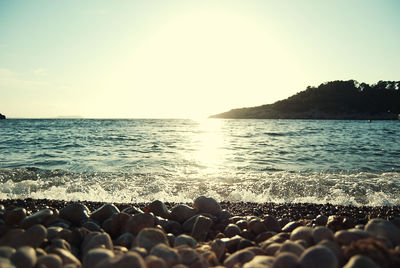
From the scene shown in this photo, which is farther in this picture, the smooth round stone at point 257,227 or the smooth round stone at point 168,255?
the smooth round stone at point 257,227

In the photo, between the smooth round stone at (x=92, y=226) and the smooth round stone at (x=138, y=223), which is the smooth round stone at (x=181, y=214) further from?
the smooth round stone at (x=92, y=226)

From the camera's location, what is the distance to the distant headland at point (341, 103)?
9612 centimetres

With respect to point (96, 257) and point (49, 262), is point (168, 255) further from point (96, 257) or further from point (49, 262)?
point (49, 262)

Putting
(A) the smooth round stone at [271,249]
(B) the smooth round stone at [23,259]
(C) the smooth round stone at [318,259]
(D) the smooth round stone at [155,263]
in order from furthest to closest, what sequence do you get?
1. (A) the smooth round stone at [271,249]
2. (B) the smooth round stone at [23,259]
3. (D) the smooth round stone at [155,263]
4. (C) the smooth round stone at [318,259]

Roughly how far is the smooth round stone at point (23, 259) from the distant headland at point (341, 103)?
106 m

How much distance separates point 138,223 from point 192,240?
29.7 inches

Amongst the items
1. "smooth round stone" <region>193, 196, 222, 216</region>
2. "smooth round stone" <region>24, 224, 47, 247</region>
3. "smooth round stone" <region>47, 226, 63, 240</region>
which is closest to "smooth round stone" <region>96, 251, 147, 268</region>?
"smooth round stone" <region>24, 224, 47, 247</region>

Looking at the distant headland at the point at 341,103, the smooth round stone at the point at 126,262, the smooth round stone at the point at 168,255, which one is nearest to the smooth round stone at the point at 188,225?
the smooth round stone at the point at 168,255

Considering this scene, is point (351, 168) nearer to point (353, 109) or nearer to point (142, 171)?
point (142, 171)

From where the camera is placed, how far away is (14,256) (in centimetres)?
195

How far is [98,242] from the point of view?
98.0 inches

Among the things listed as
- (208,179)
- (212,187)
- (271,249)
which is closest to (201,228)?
(271,249)

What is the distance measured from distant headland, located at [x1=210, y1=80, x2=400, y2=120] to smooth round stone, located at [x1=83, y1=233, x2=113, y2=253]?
105m

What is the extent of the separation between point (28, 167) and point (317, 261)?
10077 millimetres
